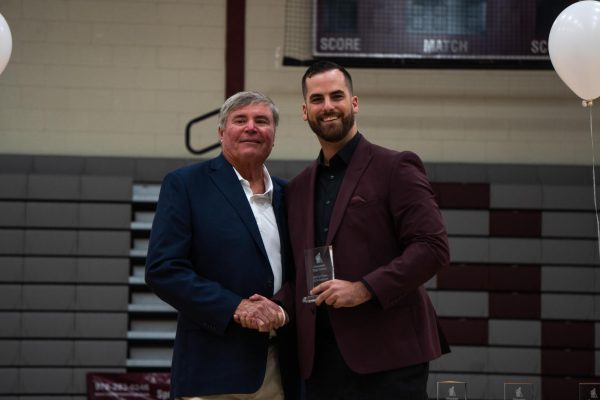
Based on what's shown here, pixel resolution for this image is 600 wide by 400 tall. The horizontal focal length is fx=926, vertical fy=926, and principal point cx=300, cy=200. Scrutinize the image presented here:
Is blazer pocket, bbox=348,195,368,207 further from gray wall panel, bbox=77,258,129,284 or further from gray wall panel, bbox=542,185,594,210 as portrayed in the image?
gray wall panel, bbox=542,185,594,210

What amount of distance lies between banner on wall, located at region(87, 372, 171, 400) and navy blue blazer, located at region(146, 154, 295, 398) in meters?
4.18

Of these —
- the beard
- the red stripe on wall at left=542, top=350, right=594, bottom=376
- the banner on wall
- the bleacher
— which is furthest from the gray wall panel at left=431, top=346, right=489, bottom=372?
the beard

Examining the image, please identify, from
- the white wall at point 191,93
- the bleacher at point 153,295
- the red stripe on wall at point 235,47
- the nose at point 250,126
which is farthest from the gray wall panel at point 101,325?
the nose at point 250,126

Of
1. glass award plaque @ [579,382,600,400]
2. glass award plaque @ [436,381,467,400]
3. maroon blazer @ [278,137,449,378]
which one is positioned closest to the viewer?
maroon blazer @ [278,137,449,378]

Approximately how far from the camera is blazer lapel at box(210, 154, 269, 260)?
283 centimetres

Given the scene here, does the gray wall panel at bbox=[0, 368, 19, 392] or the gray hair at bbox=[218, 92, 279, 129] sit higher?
the gray hair at bbox=[218, 92, 279, 129]

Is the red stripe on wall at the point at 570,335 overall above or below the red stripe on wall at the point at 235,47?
below

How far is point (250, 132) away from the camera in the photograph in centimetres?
289

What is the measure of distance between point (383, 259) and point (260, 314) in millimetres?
385

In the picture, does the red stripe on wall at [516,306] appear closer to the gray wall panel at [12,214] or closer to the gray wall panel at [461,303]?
the gray wall panel at [461,303]

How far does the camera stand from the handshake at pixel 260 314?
264cm

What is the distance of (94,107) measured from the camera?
731 cm

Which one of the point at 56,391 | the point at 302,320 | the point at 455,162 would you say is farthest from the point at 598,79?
the point at 56,391

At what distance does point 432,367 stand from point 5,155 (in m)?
3.67
